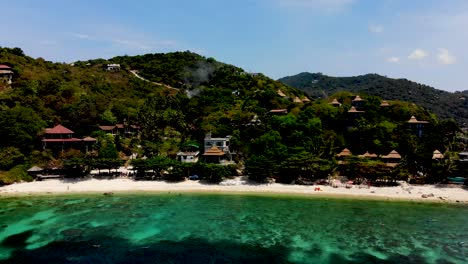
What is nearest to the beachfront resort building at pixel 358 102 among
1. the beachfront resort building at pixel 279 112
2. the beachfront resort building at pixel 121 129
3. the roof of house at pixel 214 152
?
the beachfront resort building at pixel 279 112

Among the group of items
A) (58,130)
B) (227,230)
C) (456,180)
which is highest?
(58,130)

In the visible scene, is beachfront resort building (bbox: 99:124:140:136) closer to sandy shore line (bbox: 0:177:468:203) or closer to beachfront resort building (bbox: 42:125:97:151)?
beachfront resort building (bbox: 42:125:97:151)

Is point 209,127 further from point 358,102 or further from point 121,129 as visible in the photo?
point 358,102

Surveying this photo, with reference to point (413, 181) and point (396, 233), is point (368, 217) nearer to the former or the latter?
point (396, 233)

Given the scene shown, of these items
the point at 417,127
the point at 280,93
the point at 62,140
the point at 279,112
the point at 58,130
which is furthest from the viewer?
the point at 280,93

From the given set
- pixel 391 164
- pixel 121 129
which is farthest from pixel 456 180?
pixel 121 129

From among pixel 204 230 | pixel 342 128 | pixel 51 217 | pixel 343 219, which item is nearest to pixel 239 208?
pixel 204 230

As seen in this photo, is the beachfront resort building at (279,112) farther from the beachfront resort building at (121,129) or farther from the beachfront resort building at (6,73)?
the beachfront resort building at (6,73)

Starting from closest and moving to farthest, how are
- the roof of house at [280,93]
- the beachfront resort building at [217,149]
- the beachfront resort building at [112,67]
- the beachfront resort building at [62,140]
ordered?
1. the beachfront resort building at [217,149]
2. the beachfront resort building at [62,140]
3. the roof of house at [280,93]
4. the beachfront resort building at [112,67]
